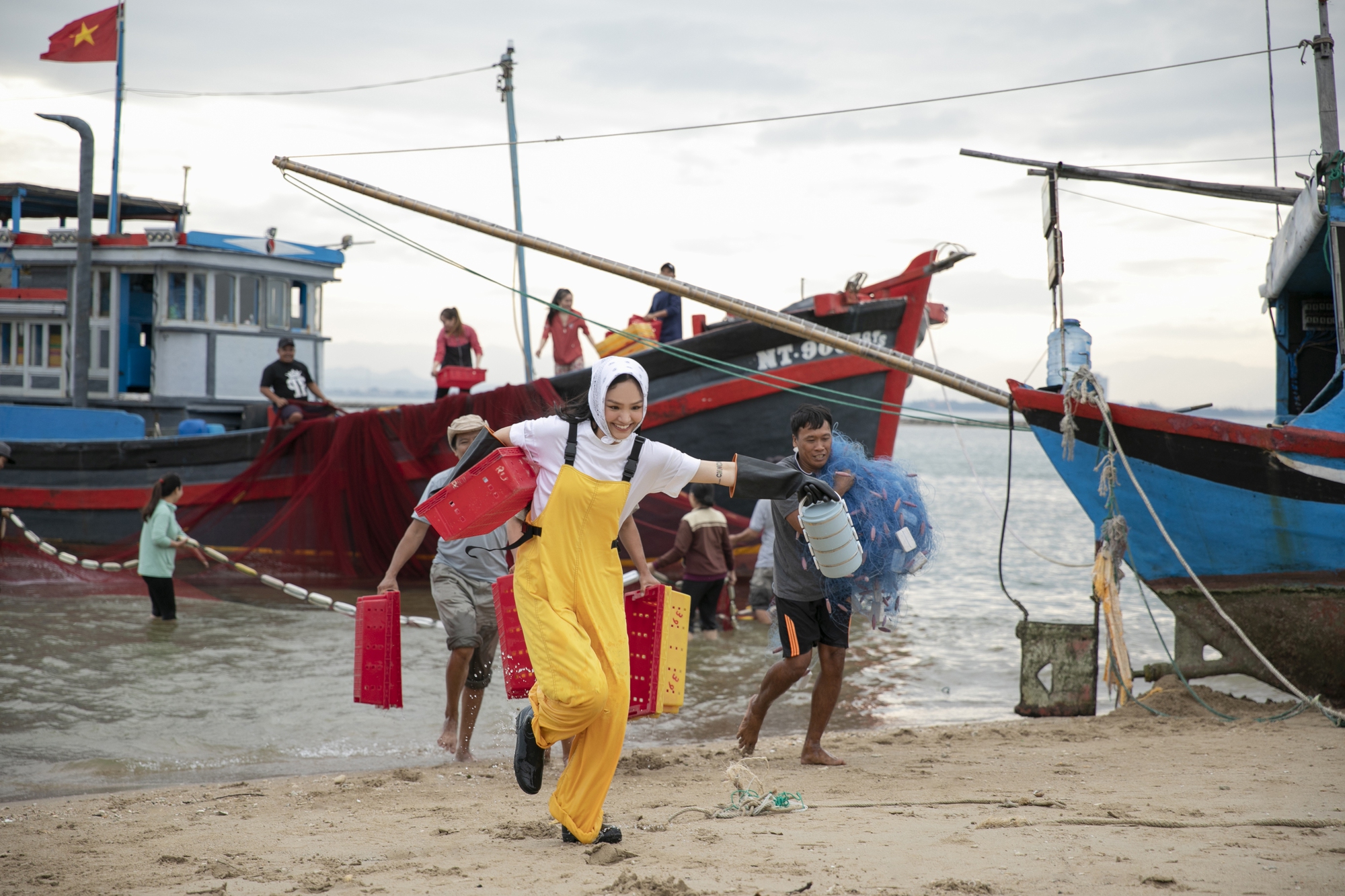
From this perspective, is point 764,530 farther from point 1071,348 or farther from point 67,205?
point 67,205

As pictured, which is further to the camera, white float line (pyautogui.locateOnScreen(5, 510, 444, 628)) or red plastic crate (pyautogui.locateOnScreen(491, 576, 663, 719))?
white float line (pyautogui.locateOnScreen(5, 510, 444, 628))

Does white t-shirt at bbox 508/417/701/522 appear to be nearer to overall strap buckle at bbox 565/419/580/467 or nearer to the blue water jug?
overall strap buckle at bbox 565/419/580/467

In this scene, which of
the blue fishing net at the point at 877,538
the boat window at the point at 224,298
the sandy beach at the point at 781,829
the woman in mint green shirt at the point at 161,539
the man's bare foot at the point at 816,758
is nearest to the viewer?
the sandy beach at the point at 781,829

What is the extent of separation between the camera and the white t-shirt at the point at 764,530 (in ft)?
32.9

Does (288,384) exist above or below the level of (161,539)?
above

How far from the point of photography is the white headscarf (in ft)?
12.2

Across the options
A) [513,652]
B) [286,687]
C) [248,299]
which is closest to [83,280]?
[248,299]

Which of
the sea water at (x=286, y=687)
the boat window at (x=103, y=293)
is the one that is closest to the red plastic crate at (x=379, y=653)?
the sea water at (x=286, y=687)

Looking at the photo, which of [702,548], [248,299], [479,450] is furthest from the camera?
[248,299]

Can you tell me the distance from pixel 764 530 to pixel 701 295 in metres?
3.50

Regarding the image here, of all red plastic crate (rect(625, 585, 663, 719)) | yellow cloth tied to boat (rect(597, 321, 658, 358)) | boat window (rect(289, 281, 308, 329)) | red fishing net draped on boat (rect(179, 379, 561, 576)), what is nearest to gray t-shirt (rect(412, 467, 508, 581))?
red plastic crate (rect(625, 585, 663, 719))

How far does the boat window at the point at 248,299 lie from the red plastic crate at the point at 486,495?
13.3m

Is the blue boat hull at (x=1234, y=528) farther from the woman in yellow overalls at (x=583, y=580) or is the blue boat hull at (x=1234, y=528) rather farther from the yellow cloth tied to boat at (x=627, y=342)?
the yellow cloth tied to boat at (x=627, y=342)

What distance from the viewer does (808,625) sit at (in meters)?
5.23
